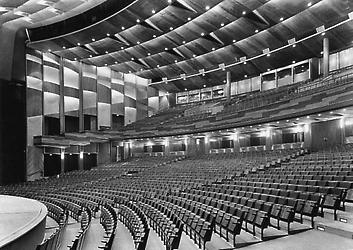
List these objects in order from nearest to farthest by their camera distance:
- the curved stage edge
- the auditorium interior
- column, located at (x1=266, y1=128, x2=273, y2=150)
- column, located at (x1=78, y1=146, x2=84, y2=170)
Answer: the curved stage edge → the auditorium interior → column, located at (x1=266, y1=128, x2=273, y2=150) → column, located at (x1=78, y1=146, x2=84, y2=170)

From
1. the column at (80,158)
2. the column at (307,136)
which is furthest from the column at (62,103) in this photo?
the column at (307,136)

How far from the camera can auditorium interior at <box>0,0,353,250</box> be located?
23.3 ft

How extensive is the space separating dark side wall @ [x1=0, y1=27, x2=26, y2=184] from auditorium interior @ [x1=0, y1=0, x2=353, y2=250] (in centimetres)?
8

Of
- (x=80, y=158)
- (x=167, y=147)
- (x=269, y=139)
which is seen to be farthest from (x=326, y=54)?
(x=80, y=158)

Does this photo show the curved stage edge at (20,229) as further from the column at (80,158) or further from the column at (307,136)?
the column at (80,158)

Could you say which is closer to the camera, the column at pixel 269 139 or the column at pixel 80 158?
the column at pixel 269 139

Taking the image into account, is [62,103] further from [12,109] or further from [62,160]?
[12,109]

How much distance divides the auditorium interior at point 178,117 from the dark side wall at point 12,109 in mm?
77

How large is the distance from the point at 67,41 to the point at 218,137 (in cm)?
1169

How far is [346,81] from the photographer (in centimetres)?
1614

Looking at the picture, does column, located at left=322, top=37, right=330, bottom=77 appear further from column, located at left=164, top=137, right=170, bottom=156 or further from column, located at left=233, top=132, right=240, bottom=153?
column, located at left=164, top=137, right=170, bottom=156

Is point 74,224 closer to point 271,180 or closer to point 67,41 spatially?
point 271,180

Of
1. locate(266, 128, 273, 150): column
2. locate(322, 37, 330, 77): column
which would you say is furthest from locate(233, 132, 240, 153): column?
locate(322, 37, 330, 77): column

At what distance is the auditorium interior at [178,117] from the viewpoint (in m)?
7.10
